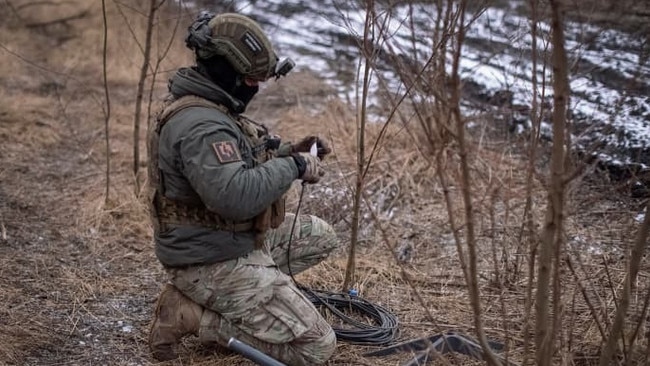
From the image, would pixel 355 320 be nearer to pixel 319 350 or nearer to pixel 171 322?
pixel 319 350

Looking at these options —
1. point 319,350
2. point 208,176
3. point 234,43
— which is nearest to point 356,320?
point 319,350

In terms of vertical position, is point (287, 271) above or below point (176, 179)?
below

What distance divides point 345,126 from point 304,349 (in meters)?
4.05

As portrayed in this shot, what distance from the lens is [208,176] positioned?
10.4 ft

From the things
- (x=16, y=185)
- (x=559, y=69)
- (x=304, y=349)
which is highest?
(x=559, y=69)

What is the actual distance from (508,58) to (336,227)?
5.25 m

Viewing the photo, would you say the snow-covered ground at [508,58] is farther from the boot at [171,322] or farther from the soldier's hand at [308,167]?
the boot at [171,322]

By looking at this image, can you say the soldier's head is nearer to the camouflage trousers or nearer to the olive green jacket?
the olive green jacket

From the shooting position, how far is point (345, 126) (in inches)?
289

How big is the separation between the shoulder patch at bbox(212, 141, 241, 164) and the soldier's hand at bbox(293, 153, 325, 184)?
34 centimetres

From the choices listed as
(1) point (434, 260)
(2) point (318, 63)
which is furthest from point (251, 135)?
(2) point (318, 63)

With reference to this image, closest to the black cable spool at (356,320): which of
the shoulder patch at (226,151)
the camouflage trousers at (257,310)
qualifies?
the camouflage trousers at (257,310)

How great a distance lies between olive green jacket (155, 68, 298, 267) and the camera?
3.19 metres

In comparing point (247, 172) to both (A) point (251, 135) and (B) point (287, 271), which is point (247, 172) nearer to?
(A) point (251, 135)
